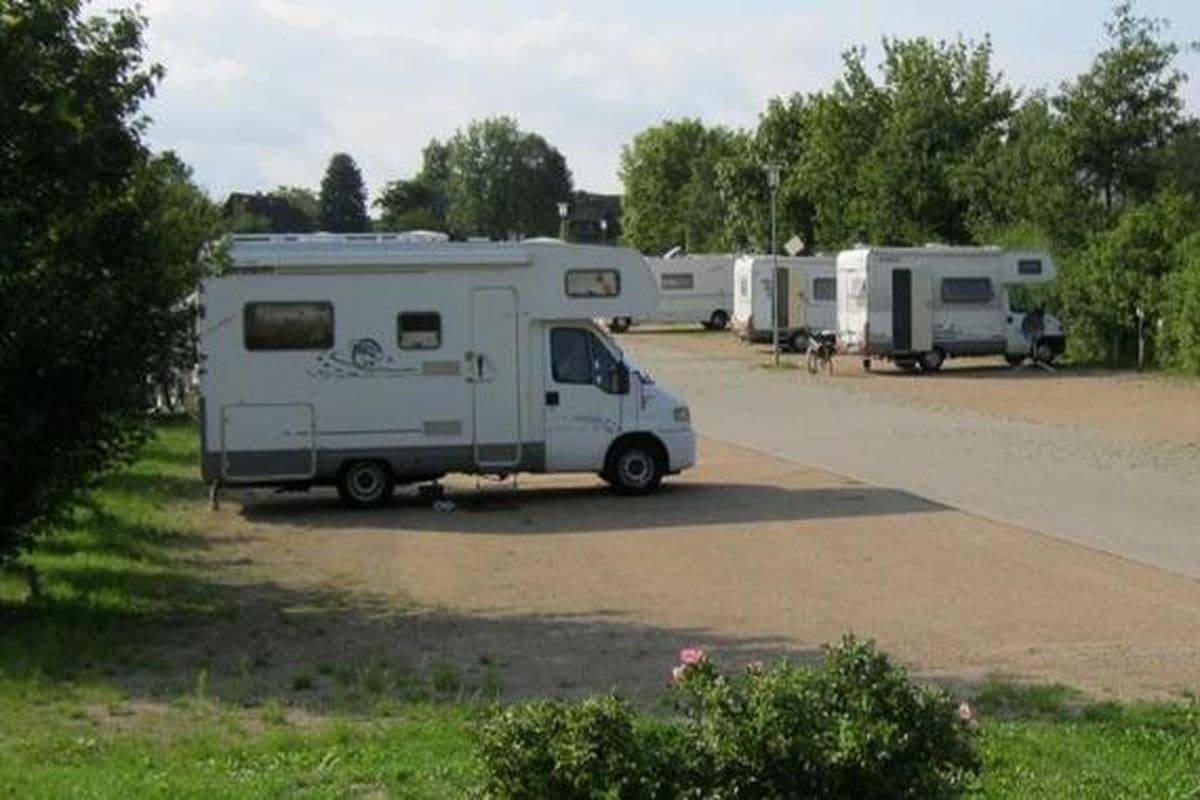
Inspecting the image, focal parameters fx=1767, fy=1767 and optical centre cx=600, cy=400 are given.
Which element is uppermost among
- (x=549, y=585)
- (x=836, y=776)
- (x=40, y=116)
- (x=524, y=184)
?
(x=524, y=184)

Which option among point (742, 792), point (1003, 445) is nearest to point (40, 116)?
point (742, 792)

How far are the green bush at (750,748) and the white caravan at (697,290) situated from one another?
63.4 m

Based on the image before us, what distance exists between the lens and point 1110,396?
34844 millimetres

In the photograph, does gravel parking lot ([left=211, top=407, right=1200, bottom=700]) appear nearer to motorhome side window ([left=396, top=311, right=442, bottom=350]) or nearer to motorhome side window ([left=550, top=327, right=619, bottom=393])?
motorhome side window ([left=550, top=327, right=619, bottom=393])

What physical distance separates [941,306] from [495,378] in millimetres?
25155

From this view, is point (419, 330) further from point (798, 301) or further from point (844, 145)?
point (844, 145)

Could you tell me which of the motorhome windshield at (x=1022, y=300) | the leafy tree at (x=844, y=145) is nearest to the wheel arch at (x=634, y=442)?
the motorhome windshield at (x=1022, y=300)

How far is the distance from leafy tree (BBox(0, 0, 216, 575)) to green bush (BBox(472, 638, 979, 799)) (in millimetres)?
7135

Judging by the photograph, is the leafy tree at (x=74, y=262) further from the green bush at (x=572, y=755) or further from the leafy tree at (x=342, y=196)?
the leafy tree at (x=342, y=196)

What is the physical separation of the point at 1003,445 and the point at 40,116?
1706 centimetres

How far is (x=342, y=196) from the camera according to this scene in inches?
3706

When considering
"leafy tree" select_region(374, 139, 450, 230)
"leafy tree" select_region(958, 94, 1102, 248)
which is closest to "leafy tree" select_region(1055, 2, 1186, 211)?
"leafy tree" select_region(958, 94, 1102, 248)

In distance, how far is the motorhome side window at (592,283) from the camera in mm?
19984

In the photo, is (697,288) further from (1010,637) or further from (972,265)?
(1010,637)
